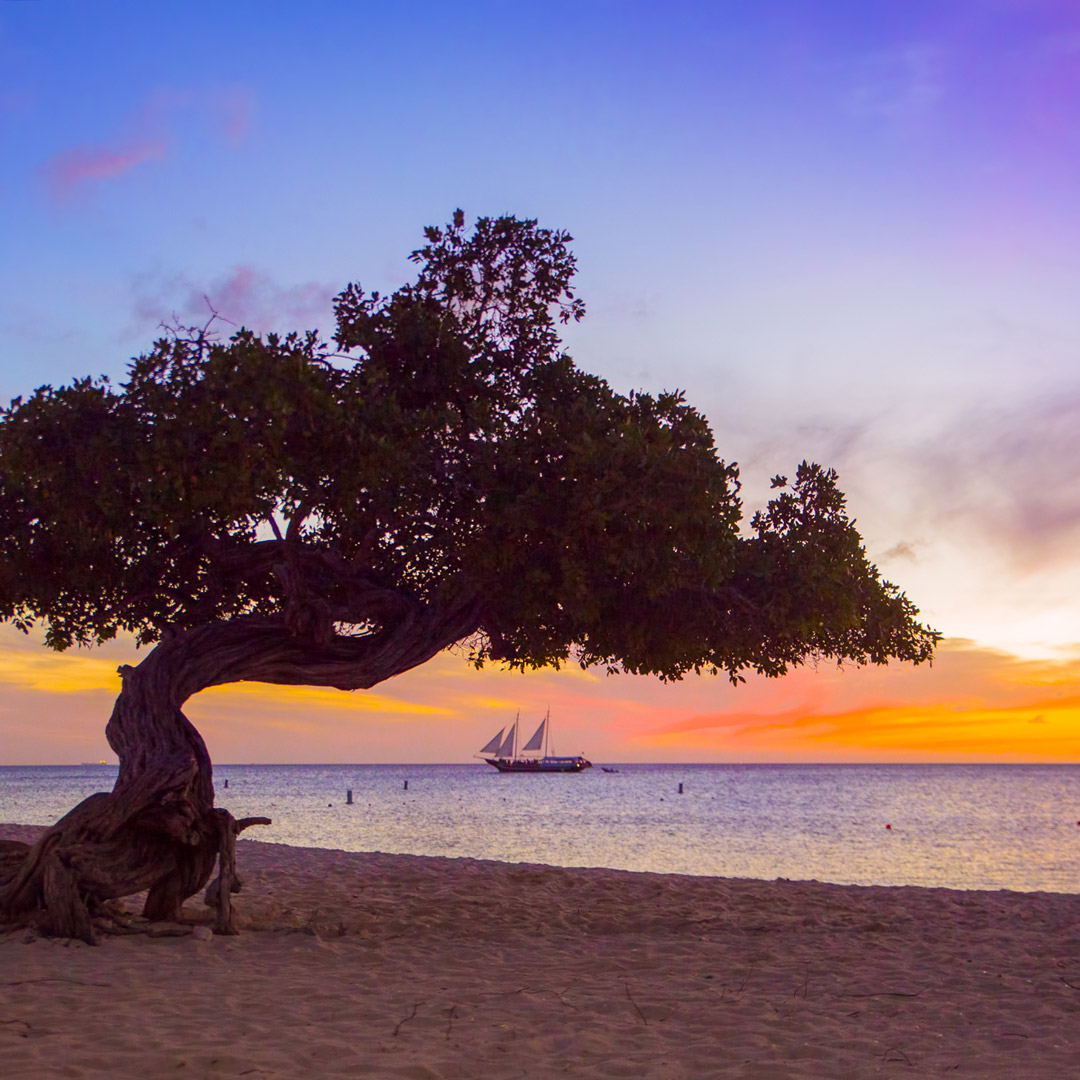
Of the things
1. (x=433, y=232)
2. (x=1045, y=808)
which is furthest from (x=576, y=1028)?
(x=1045, y=808)

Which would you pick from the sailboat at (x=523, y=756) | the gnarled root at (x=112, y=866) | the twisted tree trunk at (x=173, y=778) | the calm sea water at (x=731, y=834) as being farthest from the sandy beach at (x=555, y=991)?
the sailboat at (x=523, y=756)

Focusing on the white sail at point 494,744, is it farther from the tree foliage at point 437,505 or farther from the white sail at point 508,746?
the tree foliage at point 437,505

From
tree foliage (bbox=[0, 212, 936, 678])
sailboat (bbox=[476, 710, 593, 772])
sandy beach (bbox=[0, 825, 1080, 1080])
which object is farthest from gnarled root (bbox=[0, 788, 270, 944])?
sailboat (bbox=[476, 710, 593, 772])

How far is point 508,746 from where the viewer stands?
148 meters

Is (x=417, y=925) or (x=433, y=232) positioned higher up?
(x=433, y=232)

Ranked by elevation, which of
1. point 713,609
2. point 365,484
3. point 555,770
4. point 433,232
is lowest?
point 555,770

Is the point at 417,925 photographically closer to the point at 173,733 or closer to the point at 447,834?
the point at 173,733

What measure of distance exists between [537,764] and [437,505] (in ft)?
469

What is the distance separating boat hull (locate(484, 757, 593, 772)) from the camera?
497 ft

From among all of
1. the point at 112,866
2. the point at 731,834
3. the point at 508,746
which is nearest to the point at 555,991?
the point at 112,866

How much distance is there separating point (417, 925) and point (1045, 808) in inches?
2969

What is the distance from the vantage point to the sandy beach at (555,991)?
7.50m

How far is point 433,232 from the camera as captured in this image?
15.1 m

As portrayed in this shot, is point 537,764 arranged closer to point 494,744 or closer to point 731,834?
point 494,744
